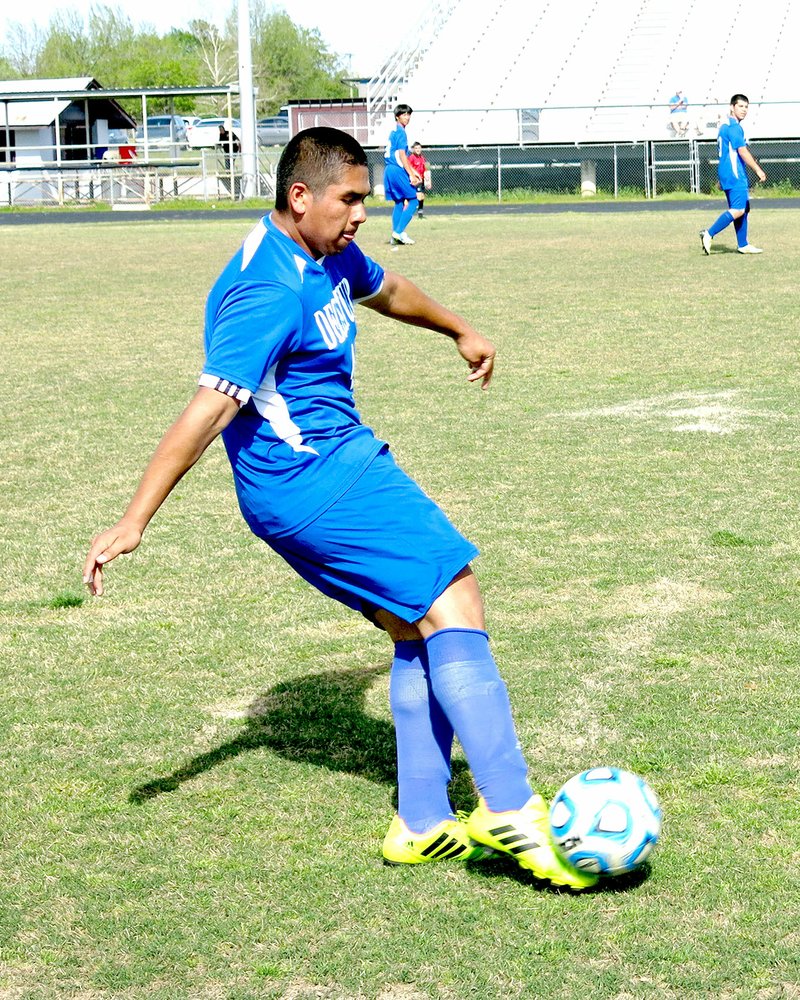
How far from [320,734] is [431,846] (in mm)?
950

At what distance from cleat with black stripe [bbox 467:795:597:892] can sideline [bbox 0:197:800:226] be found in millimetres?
28147

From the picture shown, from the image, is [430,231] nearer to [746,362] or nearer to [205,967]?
[746,362]

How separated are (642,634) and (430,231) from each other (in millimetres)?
22414

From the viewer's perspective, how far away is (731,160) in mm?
19078

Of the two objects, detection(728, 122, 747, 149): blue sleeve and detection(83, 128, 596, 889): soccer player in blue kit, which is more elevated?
detection(728, 122, 747, 149): blue sleeve

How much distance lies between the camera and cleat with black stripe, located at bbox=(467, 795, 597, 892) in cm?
332

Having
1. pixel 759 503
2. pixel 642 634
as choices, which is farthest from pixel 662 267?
pixel 642 634

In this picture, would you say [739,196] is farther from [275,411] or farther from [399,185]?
[275,411]

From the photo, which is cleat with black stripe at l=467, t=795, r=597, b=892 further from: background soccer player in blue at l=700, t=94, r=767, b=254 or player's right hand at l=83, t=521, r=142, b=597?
background soccer player in blue at l=700, t=94, r=767, b=254

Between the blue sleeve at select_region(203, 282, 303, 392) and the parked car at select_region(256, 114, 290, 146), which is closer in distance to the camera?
the blue sleeve at select_region(203, 282, 303, 392)

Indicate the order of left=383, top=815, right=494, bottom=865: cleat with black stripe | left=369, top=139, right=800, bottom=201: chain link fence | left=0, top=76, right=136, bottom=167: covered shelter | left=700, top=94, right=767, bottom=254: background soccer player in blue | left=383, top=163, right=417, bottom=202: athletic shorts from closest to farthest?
left=383, top=815, right=494, bottom=865: cleat with black stripe, left=700, top=94, right=767, bottom=254: background soccer player in blue, left=383, top=163, right=417, bottom=202: athletic shorts, left=369, top=139, right=800, bottom=201: chain link fence, left=0, top=76, right=136, bottom=167: covered shelter

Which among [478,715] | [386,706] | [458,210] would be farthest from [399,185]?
[478,715]

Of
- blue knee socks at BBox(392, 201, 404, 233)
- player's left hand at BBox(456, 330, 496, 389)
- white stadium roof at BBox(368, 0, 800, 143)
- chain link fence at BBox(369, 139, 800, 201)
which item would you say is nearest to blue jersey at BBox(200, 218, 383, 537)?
player's left hand at BBox(456, 330, 496, 389)

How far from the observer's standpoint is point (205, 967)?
3039mm
